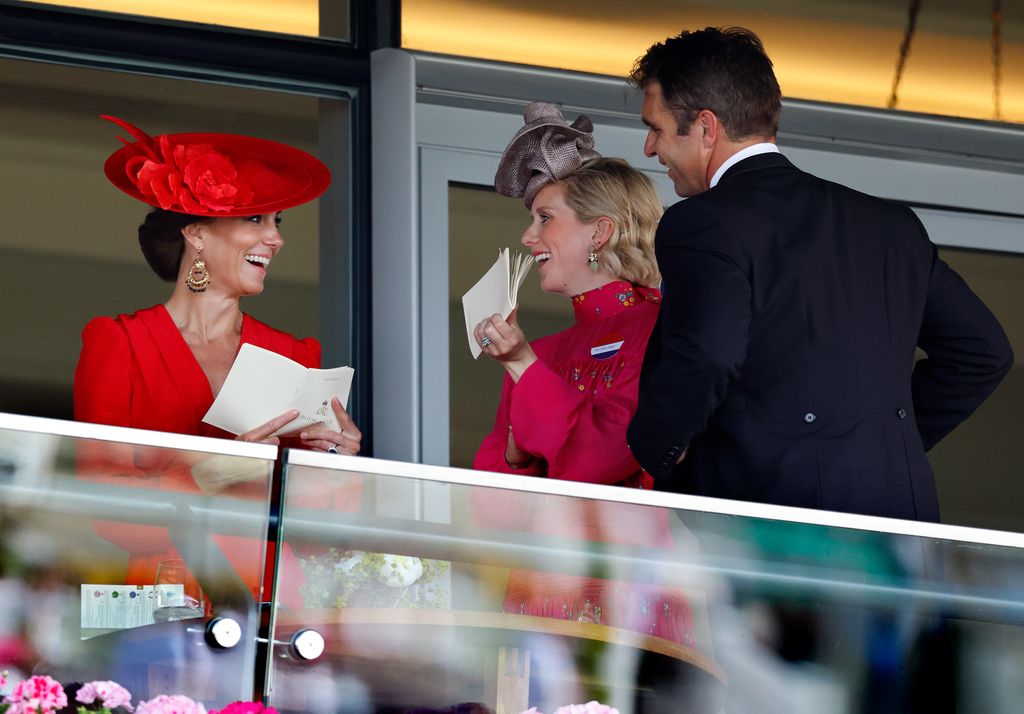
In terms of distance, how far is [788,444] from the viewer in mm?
2125

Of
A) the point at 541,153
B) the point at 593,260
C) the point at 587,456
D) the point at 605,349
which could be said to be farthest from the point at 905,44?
the point at 587,456

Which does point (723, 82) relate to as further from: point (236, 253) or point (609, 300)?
point (236, 253)

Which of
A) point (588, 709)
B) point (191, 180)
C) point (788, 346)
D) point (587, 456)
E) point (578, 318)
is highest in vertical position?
point (191, 180)

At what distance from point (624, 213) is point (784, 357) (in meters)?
0.86

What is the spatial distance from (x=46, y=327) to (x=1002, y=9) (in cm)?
265

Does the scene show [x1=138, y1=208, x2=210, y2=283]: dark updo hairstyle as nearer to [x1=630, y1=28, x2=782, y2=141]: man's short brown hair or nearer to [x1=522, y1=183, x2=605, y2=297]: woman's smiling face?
[x1=522, y1=183, x2=605, y2=297]: woman's smiling face

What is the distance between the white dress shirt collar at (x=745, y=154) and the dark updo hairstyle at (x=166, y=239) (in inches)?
49.6

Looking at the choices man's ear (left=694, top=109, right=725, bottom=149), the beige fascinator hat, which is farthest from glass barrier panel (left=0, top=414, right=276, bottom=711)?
the beige fascinator hat

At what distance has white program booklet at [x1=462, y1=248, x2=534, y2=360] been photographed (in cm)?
278

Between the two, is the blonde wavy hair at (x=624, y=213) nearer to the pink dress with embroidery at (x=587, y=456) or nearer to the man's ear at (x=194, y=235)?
the pink dress with embroidery at (x=587, y=456)

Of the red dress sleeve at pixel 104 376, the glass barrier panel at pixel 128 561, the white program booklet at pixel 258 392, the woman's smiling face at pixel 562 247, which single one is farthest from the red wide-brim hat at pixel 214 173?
the glass barrier panel at pixel 128 561

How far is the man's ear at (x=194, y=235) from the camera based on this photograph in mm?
3215

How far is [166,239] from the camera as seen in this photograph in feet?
10.7

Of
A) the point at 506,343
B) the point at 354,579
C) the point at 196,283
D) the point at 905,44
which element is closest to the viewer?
the point at 354,579
